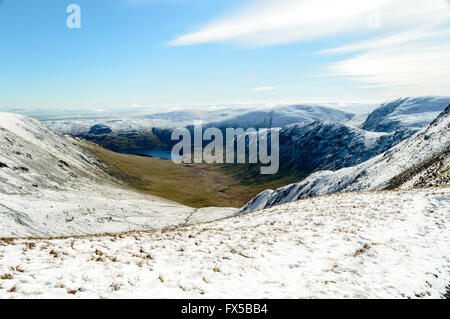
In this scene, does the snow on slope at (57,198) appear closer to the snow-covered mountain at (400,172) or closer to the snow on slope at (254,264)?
the snow on slope at (254,264)

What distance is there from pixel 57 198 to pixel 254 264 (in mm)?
85535

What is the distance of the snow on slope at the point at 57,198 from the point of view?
2175 inches

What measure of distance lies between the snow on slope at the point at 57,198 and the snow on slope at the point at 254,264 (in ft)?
144

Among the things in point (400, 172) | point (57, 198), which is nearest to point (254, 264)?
point (400, 172)

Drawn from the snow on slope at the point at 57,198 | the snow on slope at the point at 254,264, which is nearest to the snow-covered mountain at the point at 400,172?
the snow on slope at the point at 254,264

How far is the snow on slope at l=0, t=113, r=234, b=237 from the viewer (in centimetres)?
5525

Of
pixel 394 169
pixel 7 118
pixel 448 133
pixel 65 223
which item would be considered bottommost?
pixel 65 223

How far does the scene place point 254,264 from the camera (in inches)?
420

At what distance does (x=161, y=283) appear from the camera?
28.4ft

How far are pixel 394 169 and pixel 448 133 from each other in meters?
13.2

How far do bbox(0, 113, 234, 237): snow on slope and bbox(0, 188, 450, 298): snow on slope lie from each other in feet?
144
